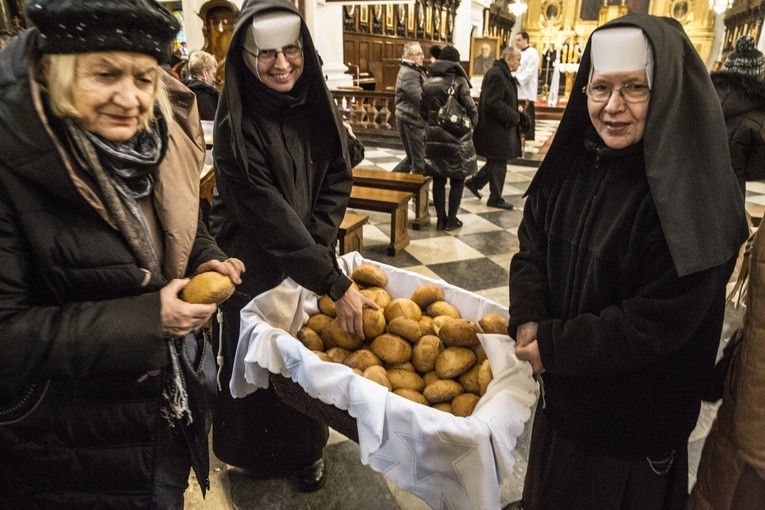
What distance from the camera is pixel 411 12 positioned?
16406 mm

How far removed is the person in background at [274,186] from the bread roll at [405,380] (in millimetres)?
214

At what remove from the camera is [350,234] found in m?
4.07

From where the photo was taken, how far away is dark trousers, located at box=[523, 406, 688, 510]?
52.1 inches

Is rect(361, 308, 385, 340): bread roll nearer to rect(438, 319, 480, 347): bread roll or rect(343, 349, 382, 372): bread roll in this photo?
rect(343, 349, 382, 372): bread roll

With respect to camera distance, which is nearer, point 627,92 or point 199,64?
point 627,92

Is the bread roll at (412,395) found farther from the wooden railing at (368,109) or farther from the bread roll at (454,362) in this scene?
the wooden railing at (368,109)

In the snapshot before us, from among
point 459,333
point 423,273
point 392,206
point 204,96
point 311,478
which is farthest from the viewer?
point 204,96

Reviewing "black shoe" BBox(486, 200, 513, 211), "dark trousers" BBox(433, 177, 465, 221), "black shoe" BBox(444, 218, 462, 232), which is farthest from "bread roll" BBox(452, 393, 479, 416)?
"black shoe" BBox(486, 200, 513, 211)

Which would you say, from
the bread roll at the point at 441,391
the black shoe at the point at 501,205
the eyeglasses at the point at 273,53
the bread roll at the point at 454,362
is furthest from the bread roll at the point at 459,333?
the black shoe at the point at 501,205

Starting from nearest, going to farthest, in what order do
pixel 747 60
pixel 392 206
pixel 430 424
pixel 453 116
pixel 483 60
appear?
pixel 430 424 < pixel 747 60 < pixel 392 206 < pixel 453 116 < pixel 483 60

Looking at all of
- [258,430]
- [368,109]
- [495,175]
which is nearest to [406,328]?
[258,430]

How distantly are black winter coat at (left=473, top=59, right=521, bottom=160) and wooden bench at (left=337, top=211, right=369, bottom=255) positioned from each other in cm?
217

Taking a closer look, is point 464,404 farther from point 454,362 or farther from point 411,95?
point 411,95

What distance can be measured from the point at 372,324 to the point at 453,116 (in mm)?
3569
